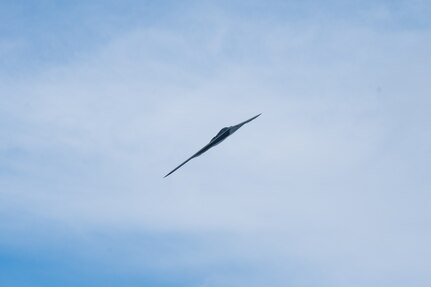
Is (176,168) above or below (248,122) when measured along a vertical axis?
below

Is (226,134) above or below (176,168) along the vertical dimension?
above

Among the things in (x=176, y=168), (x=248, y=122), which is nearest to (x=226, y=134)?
(x=248, y=122)

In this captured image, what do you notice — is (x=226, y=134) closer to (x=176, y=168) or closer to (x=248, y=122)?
(x=248, y=122)

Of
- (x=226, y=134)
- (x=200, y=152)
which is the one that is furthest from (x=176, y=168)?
(x=226, y=134)

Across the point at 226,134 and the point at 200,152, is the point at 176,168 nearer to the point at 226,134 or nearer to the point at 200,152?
the point at 200,152

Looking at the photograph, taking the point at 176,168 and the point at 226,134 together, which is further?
the point at 226,134

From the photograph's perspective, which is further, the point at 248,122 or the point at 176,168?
the point at 248,122

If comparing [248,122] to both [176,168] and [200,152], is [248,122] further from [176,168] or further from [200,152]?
[176,168]
